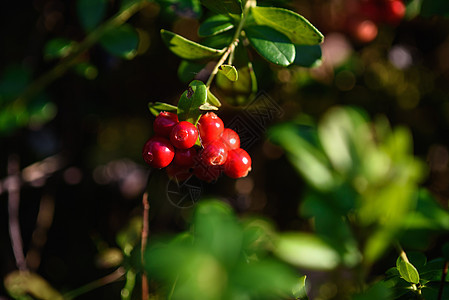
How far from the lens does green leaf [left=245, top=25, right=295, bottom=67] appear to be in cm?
107

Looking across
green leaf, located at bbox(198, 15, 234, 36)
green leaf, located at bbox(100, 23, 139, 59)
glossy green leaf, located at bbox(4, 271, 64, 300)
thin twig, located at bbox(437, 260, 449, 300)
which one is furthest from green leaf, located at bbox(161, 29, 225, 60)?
glossy green leaf, located at bbox(4, 271, 64, 300)

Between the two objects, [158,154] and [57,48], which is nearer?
[158,154]

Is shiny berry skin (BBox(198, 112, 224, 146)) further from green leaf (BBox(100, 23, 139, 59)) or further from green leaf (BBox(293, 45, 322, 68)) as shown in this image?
green leaf (BBox(100, 23, 139, 59))

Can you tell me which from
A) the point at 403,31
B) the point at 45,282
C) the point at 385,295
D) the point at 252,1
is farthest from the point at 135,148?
the point at 403,31

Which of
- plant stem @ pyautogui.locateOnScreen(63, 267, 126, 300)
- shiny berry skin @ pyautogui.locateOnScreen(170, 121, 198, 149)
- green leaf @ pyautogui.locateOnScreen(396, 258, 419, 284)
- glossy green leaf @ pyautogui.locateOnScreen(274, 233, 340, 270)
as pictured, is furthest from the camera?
glossy green leaf @ pyautogui.locateOnScreen(274, 233, 340, 270)

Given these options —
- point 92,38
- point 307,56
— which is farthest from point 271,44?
point 92,38

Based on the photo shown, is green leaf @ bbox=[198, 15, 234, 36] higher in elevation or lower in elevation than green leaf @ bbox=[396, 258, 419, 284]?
higher

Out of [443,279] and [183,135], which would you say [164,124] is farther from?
[443,279]

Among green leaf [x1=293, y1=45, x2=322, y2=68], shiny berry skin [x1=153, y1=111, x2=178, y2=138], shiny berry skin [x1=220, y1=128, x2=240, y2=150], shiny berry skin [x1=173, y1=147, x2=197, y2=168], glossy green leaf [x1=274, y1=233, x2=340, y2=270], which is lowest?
glossy green leaf [x1=274, y1=233, x2=340, y2=270]

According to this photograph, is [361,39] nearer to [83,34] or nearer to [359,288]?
[359,288]

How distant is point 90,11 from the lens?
1502 mm

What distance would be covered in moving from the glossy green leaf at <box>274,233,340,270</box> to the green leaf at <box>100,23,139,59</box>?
918 millimetres

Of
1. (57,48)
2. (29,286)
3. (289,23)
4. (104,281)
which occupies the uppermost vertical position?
(289,23)

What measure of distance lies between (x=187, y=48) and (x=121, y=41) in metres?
0.51
